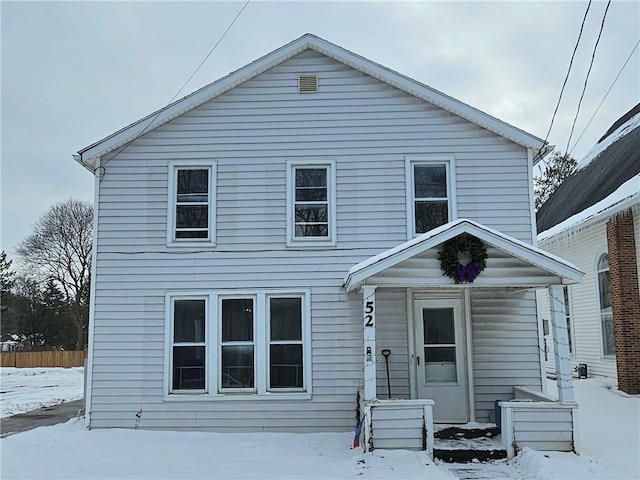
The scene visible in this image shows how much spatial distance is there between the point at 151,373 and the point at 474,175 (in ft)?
21.0

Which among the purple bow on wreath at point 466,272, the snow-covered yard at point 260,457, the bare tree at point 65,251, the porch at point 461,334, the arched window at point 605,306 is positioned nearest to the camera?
the snow-covered yard at point 260,457

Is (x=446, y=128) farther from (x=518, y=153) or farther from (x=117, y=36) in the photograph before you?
(x=117, y=36)

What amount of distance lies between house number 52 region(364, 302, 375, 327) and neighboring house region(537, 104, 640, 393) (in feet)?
12.2

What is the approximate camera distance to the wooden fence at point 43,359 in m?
35.3

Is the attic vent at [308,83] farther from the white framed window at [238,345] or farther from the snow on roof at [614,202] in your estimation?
the snow on roof at [614,202]

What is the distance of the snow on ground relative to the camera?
17.8 metres

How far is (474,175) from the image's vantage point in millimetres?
10938

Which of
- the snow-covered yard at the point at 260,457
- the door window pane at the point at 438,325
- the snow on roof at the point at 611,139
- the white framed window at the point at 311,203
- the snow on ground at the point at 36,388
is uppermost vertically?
the snow on roof at the point at 611,139

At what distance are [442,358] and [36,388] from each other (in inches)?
740

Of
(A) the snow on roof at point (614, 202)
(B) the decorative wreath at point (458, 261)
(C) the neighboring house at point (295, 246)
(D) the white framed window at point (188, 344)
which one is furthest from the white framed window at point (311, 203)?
(A) the snow on roof at point (614, 202)

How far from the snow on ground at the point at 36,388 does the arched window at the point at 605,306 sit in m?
14.4

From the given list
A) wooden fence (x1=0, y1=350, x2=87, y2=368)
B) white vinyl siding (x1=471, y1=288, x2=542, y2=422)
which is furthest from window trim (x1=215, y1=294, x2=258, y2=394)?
wooden fence (x1=0, y1=350, x2=87, y2=368)

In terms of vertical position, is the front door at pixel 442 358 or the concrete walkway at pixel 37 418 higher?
the front door at pixel 442 358

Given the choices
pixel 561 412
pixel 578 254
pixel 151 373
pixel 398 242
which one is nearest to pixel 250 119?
pixel 398 242
